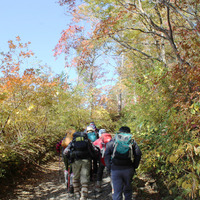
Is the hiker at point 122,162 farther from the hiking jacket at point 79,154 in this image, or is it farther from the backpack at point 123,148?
the hiking jacket at point 79,154

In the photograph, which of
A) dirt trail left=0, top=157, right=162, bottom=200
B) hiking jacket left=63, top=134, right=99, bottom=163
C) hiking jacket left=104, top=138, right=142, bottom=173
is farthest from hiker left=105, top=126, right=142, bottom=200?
dirt trail left=0, top=157, right=162, bottom=200

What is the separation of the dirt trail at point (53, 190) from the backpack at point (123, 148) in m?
2.03

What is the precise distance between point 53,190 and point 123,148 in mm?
3857

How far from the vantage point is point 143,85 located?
6051 millimetres

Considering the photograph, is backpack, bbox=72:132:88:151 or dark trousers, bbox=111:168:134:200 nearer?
dark trousers, bbox=111:168:134:200

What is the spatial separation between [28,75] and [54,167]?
14.7ft

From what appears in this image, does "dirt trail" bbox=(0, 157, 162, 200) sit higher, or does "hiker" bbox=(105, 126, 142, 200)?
"hiker" bbox=(105, 126, 142, 200)

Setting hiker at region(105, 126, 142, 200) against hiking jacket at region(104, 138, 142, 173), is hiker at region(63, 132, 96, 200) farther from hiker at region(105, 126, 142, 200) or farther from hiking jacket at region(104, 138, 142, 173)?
hiker at region(105, 126, 142, 200)

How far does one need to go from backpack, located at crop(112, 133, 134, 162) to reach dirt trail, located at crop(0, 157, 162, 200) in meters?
2.03

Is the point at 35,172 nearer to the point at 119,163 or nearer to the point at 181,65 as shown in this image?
the point at 119,163

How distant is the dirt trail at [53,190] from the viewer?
5336 millimetres

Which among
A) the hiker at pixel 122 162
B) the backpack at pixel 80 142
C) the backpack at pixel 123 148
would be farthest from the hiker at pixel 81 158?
the backpack at pixel 123 148

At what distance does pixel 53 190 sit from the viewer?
636 cm

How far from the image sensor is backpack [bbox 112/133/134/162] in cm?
380
